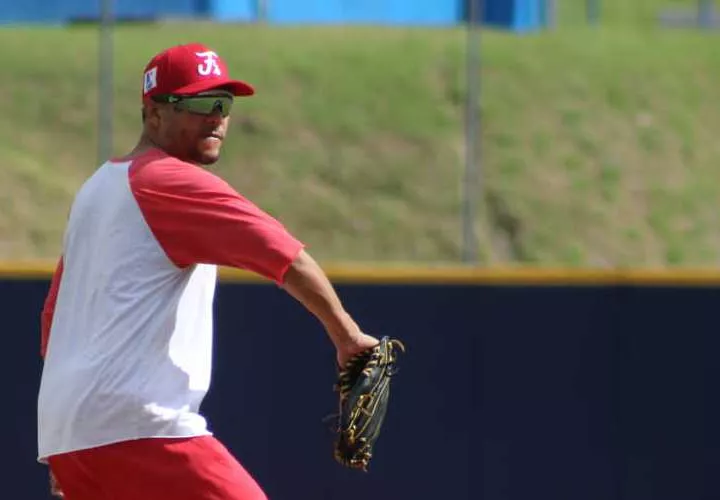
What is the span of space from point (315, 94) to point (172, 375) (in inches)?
422

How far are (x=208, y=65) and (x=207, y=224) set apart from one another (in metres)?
0.45

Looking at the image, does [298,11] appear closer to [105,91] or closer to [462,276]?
[105,91]

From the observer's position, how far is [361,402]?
3.84 metres

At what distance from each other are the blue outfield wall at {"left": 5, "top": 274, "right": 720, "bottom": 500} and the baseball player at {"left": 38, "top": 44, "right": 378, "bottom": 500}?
8.61ft

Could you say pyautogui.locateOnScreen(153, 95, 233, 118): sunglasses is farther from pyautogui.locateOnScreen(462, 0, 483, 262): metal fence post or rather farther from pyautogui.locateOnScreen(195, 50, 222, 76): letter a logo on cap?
pyautogui.locateOnScreen(462, 0, 483, 262): metal fence post

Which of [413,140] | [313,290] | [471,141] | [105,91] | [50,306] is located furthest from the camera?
[413,140]

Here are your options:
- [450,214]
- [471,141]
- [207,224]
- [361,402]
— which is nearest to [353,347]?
[361,402]

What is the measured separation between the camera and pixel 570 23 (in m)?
18.3

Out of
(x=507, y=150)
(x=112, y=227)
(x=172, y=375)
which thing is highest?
(x=112, y=227)

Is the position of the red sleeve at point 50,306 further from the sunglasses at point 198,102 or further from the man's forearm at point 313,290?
the man's forearm at point 313,290

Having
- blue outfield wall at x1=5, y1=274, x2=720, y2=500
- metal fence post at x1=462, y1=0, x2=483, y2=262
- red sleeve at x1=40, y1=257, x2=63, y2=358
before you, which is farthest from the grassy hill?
red sleeve at x1=40, y1=257, x2=63, y2=358

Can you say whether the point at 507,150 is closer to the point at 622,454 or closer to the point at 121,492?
the point at 622,454

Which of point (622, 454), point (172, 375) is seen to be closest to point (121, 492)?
point (172, 375)

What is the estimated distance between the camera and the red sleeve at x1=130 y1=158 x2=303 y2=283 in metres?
3.55
